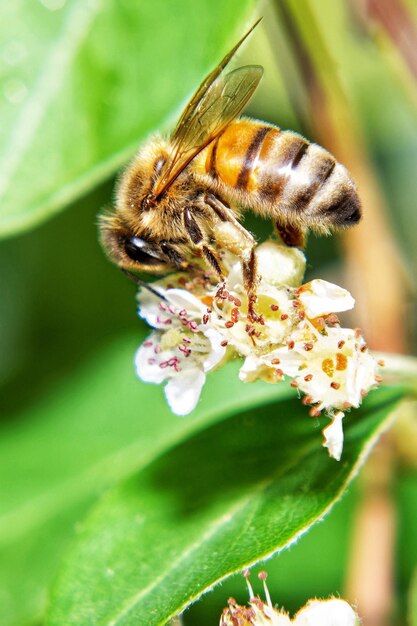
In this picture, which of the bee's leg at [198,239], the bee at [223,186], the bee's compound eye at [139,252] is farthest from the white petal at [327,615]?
the bee's compound eye at [139,252]

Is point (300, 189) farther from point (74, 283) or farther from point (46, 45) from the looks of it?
point (74, 283)

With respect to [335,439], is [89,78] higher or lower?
higher

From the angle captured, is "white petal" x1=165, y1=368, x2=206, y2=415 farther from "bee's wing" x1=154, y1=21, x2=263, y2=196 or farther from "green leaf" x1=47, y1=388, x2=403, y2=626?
"bee's wing" x1=154, y1=21, x2=263, y2=196

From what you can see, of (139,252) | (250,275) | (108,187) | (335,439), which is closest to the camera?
(335,439)

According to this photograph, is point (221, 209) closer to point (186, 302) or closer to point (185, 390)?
point (186, 302)

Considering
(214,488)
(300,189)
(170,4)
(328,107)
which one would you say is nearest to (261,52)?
(328,107)

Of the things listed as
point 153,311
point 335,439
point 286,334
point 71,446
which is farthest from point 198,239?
point 71,446

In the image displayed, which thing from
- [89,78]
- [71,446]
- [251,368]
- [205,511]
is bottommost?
[205,511]

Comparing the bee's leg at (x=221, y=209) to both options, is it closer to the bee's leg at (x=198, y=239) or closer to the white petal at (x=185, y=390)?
the bee's leg at (x=198, y=239)
